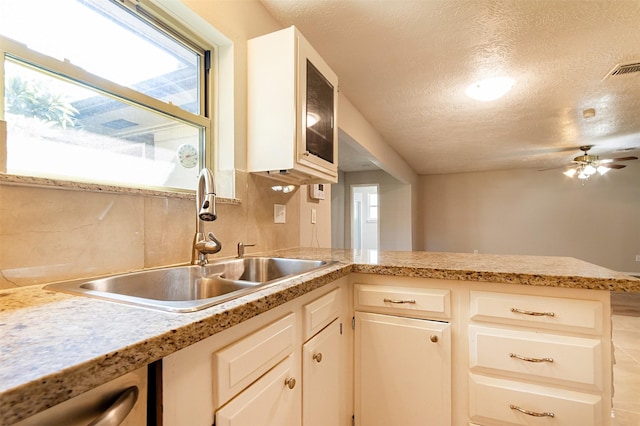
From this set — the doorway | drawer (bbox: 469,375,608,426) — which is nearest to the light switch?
drawer (bbox: 469,375,608,426)

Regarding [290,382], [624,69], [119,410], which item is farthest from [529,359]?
[624,69]

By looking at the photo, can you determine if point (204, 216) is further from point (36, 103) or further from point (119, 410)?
point (119, 410)

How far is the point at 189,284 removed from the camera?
3.65ft

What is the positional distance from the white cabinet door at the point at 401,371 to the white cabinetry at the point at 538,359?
115 millimetres

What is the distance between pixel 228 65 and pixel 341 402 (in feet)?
5.36

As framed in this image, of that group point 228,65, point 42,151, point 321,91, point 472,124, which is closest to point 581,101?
point 472,124

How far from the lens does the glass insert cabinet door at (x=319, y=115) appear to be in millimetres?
1557

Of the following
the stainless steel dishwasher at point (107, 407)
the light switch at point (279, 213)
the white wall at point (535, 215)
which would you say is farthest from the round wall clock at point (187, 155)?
the white wall at point (535, 215)

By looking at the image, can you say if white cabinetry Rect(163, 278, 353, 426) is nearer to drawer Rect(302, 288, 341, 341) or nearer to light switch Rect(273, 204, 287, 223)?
drawer Rect(302, 288, 341, 341)

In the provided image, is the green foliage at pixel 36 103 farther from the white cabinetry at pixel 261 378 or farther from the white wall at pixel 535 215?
the white wall at pixel 535 215

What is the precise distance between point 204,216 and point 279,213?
2.59 feet

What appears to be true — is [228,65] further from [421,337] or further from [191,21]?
[421,337]

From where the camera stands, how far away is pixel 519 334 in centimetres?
111

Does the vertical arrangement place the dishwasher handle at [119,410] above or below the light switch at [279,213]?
below
